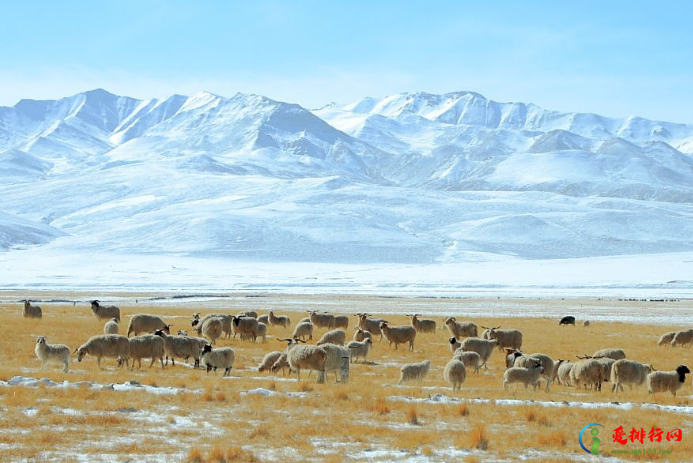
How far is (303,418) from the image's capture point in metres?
12.1

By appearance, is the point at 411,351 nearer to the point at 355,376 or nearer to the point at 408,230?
the point at 355,376

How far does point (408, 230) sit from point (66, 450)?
502 feet

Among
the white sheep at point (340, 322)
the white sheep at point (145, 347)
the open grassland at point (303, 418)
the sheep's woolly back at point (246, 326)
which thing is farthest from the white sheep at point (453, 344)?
the white sheep at point (340, 322)

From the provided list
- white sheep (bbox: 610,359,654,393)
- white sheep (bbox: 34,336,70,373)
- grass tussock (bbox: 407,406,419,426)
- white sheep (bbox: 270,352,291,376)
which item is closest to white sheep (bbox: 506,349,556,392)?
white sheep (bbox: 610,359,654,393)

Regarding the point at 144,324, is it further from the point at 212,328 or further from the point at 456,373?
the point at 456,373

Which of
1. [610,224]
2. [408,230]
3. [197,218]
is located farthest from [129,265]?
[610,224]

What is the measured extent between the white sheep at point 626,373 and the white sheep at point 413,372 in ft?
13.6

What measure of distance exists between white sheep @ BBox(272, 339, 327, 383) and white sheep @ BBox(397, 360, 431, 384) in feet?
6.05

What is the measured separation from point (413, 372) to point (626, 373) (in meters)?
4.66

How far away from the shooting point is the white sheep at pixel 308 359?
1675cm

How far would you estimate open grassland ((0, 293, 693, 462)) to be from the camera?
9.93m

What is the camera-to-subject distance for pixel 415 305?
5412 cm

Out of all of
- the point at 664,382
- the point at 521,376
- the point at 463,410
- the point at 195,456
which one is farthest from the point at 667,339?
the point at 195,456

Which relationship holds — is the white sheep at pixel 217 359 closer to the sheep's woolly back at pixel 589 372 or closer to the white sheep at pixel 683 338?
the sheep's woolly back at pixel 589 372
